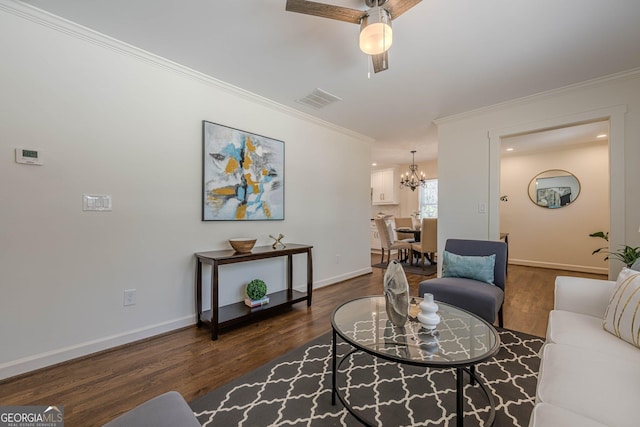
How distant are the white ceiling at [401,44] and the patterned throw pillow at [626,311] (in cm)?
175

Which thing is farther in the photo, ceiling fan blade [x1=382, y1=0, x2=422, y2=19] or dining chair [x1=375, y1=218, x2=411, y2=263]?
dining chair [x1=375, y1=218, x2=411, y2=263]

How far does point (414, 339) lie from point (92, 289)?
2.33m

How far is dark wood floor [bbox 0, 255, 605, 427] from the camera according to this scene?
1534mm

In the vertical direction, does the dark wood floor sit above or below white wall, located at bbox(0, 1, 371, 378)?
below

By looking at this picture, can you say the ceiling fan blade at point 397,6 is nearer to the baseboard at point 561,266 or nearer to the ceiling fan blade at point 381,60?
the ceiling fan blade at point 381,60

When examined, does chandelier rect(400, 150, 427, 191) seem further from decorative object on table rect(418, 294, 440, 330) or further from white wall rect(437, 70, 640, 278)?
decorative object on table rect(418, 294, 440, 330)

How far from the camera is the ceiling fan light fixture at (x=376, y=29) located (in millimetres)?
1609

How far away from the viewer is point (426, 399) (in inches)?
60.4

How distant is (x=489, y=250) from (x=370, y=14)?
7.65 feet

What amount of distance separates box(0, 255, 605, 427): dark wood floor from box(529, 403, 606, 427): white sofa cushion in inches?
63.9

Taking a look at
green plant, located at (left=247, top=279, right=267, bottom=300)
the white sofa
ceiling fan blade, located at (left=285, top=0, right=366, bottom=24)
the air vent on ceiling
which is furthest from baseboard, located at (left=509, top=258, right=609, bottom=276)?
ceiling fan blade, located at (left=285, top=0, right=366, bottom=24)

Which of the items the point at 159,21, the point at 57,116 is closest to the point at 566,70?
the point at 159,21

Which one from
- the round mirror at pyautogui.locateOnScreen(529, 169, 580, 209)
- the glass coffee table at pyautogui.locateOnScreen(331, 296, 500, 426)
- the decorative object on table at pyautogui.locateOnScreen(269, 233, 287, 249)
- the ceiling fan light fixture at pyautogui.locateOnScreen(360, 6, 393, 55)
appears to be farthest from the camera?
the round mirror at pyautogui.locateOnScreen(529, 169, 580, 209)

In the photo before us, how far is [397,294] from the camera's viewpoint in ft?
5.15
